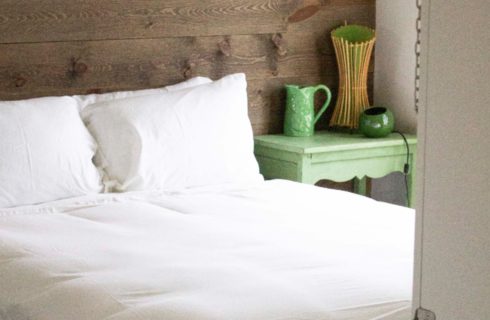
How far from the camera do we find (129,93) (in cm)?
340

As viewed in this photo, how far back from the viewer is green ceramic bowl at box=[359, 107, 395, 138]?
148 inches

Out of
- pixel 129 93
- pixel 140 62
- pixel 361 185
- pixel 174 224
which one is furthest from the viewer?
pixel 361 185

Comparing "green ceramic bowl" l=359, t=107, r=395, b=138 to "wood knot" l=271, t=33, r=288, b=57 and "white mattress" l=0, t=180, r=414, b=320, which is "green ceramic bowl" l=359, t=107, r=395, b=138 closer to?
"wood knot" l=271, t=33, r=288, b=57

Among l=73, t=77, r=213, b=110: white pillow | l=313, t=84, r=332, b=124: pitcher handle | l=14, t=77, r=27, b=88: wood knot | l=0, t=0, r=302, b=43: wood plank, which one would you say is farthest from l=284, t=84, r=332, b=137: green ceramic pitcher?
l=14, t=77, r=27, b=88: wood knot

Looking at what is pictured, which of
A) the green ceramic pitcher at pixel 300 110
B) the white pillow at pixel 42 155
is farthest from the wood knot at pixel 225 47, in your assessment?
the white pillow at pixel 42 155

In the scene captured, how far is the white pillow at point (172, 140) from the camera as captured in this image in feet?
10.3

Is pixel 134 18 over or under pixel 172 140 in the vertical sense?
over

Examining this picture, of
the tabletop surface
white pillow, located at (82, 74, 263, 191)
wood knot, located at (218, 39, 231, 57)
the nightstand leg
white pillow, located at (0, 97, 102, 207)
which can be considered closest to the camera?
white pillow, located at (0, 97, 102, 207)

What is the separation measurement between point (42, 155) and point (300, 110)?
50.6 inches

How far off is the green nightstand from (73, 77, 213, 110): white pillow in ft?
1.35

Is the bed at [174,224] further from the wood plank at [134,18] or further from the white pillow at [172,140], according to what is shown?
the wood plank at [134,18]

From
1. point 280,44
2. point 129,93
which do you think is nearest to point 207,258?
point 129,93

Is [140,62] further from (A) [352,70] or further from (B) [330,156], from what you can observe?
(A) [352,70]

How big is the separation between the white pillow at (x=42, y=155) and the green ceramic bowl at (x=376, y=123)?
125cm
